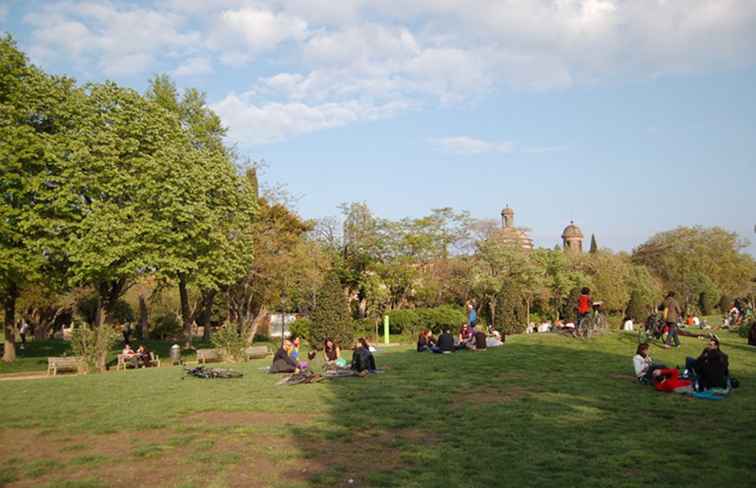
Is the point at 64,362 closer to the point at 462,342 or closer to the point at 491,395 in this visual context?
the point at 462,342

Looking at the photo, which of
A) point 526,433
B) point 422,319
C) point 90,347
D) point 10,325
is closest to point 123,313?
point 10,325

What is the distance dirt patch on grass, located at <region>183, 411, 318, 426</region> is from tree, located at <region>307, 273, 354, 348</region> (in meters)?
15.6

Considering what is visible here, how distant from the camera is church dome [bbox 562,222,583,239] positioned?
337 feet

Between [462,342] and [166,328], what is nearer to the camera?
[462,342]

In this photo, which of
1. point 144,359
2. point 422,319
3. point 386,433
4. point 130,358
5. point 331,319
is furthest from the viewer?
Answer: point 422,319

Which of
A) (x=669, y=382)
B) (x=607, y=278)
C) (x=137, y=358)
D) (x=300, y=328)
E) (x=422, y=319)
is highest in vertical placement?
Result: (x=607, y=278)

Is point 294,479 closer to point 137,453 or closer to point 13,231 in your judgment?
point 137,453

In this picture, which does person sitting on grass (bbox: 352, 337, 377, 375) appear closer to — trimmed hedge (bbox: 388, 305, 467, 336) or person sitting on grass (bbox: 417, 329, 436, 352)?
person sitting on grass (bbox: 417, 329, 436, 352)

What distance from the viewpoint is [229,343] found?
26562mm

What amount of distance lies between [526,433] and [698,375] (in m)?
5.75

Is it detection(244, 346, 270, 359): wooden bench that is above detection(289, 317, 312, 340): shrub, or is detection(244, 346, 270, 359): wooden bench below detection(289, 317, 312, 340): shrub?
below

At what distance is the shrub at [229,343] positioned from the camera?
26.6 metres

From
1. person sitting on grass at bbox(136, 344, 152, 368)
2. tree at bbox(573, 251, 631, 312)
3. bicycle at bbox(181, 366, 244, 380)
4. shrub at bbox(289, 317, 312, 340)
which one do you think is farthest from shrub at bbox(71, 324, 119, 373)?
tree at bbox(573, 251, 631, 312)

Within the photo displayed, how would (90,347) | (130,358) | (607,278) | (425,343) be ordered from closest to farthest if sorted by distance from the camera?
1. (90,347)
2. (425,343)
3. (130,358)
4. (607,278)
